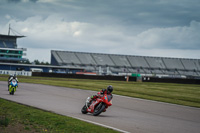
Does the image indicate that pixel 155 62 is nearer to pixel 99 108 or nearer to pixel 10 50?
pixel 10 50

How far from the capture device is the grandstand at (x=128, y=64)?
108438 mm

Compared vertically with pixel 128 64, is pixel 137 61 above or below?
above

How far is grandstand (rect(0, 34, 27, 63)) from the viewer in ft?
338

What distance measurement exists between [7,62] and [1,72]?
32.6 m

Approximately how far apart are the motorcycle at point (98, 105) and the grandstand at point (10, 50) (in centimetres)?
9393


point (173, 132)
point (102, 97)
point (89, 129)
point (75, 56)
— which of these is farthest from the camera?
point (75, 56)

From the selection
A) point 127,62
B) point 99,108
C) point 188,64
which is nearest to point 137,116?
point 99,108

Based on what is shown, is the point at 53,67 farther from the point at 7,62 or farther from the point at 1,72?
the point at 1,72

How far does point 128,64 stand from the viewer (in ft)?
385

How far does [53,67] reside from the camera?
→ 341ft

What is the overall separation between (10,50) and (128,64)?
42.7m

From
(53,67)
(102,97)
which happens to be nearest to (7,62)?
(53,67)

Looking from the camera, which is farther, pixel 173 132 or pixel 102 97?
pixel 102 97

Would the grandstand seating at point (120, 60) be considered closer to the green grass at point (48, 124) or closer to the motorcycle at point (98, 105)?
the motorcycle at point (98, 105)
